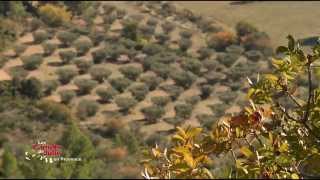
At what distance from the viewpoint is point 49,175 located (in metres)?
28.4

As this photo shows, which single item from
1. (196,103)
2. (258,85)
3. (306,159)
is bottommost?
(196,103)

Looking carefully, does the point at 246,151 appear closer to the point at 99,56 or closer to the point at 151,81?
the point at 151,81

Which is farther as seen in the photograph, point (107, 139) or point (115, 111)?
point (115, 111)

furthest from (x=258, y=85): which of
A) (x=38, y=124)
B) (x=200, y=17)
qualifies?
(x=200, y=17)

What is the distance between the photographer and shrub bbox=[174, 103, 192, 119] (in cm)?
4744

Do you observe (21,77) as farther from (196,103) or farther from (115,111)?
(196,103)

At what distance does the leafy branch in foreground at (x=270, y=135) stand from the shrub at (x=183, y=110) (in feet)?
138

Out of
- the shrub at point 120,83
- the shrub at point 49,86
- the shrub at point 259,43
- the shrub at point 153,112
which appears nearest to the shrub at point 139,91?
the shrub at point 120,83

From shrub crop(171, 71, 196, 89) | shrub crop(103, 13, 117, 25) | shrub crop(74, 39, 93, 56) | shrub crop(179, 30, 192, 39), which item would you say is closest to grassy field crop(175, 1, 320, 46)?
shrub crop(179, 30, 192, 39)

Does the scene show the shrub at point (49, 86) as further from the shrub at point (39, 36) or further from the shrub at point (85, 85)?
the shrub at point (39, 36)

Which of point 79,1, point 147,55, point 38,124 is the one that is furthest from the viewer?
point 79,1

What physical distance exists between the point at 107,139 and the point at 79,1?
125 ft

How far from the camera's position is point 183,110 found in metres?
47.6

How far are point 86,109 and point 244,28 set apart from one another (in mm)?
28539
